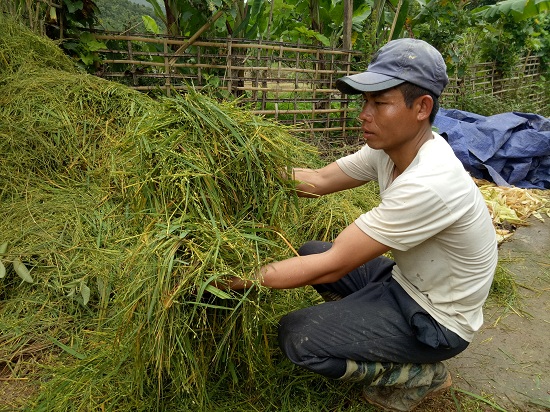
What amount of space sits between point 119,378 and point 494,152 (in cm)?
509

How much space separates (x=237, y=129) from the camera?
1.68 meters

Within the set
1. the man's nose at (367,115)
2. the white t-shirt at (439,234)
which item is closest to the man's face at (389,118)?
the man's nose at (367,115)

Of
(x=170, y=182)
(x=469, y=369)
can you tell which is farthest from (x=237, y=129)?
(x=469, y=369)

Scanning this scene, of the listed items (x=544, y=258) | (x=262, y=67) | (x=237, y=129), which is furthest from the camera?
(x=262, y=67)

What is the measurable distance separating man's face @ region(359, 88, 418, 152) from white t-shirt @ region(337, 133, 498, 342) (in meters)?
0.10

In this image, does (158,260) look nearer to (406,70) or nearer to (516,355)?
(406,70)

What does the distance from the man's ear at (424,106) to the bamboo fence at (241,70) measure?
133 centimetres

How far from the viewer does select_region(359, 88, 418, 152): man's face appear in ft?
5.49

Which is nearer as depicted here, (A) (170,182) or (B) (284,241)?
(A) (170,182)

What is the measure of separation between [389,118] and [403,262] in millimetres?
584

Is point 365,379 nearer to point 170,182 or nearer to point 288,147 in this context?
point 288,147

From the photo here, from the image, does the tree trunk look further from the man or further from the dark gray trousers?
the dark gray trousers

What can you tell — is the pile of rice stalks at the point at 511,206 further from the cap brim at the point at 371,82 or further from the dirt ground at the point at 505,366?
the cap brim at the point at 371,82

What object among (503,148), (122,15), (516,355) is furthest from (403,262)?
(122,15)
